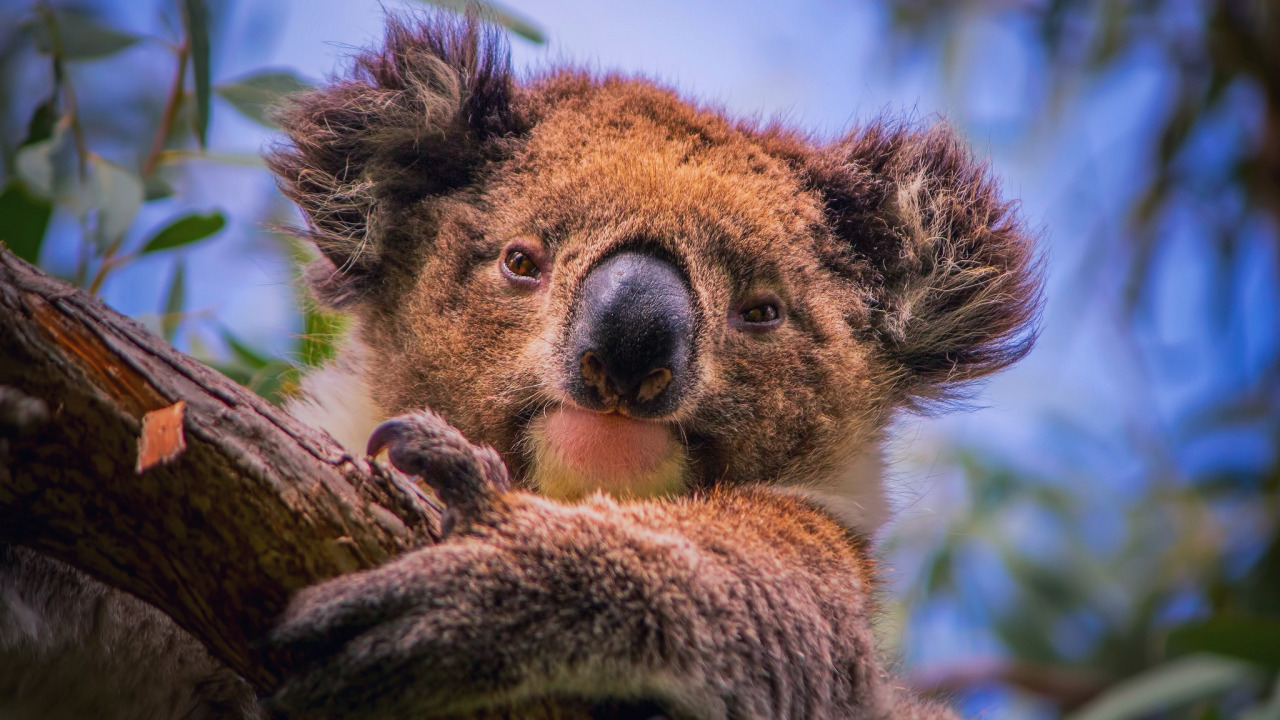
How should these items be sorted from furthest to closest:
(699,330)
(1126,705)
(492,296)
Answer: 1. (1126,705)
2. (492,296)
3. (699,330)

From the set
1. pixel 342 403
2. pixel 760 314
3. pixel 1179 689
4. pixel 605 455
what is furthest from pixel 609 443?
pixel 1179 689

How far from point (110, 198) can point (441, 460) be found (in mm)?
1221

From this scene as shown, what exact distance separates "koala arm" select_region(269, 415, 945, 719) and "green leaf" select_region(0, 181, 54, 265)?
4.25 ft

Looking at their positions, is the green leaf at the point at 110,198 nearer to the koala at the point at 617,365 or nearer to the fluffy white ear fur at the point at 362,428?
the koala at the point at 617,365

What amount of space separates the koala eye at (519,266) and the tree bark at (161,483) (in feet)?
2.81

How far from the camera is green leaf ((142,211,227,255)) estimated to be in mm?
2641

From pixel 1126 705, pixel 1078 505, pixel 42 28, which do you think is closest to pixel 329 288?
pixel 42 28

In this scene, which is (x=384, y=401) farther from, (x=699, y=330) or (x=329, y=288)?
(x=699, y=330)

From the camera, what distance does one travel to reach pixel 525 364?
86.0 inches

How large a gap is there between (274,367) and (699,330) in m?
1.17

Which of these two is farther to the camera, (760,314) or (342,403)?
(342,403)

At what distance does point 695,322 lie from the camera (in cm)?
214

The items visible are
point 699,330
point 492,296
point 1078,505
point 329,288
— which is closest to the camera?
point 699,330

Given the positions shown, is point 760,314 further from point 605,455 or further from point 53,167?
point 53,167
